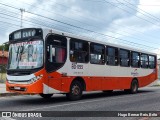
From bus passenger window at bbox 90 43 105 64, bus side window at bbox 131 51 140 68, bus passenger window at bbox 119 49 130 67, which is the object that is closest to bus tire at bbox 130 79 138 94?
bus side window at bbox 131 51 140 68

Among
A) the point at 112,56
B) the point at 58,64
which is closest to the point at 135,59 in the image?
the point at 112,56

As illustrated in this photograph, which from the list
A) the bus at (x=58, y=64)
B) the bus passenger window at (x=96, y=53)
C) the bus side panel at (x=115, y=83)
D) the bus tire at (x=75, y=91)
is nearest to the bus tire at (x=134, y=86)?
the bus side panel at (x=115, y=83)

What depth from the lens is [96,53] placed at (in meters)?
17.1

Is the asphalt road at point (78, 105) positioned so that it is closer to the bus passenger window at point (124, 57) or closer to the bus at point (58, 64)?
the bus at point (58, 64)

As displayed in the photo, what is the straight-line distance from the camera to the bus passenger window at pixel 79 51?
15.2 m

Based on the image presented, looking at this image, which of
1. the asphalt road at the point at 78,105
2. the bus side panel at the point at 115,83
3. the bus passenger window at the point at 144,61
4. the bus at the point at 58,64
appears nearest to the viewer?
the asphalt road at the point at 78,105

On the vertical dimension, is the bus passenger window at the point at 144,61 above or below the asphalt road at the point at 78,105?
above

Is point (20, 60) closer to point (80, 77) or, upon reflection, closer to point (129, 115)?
point (80, 77)

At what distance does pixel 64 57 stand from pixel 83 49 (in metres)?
1.76

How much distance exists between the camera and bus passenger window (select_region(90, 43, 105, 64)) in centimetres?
1673

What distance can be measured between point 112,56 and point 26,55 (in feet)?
22.0

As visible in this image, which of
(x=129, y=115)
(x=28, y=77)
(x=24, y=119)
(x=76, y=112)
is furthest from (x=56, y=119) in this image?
(x=28, y=77)

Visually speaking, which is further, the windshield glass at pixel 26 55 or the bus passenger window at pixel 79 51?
the bus passenger window at pixel 79 51

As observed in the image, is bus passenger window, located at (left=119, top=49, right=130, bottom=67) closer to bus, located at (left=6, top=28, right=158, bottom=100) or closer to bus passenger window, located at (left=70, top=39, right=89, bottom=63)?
bus, located at (left=6, top=28, right=158, bottom=100)
